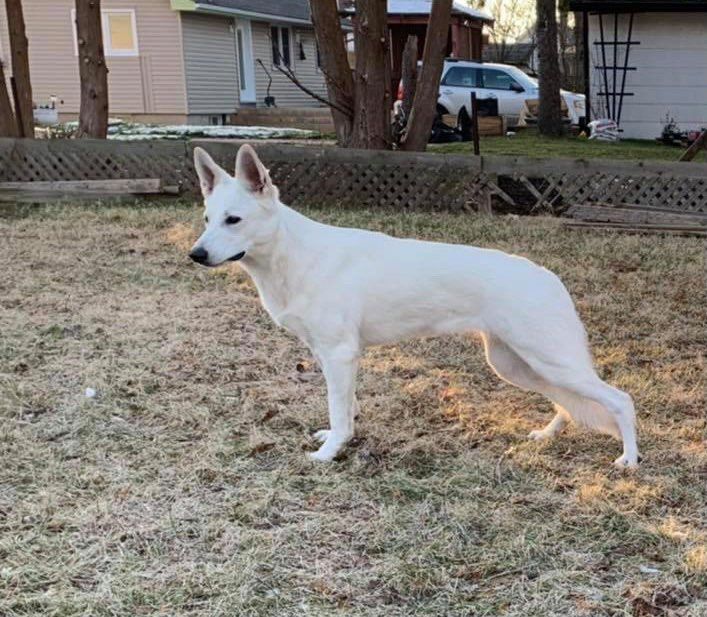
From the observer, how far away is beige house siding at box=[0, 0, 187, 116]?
20875 mm

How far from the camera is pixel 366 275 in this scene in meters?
3.21

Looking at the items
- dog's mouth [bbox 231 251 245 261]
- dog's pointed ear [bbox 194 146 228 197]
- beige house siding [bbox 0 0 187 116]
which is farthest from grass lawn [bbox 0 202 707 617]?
beige house siding [bbox 0 0 187 116]

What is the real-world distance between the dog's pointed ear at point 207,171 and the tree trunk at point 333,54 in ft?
22.1

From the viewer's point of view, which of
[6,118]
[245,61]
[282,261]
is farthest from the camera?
[245,61]

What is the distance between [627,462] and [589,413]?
0.79 ft

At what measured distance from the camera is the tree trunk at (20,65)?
10602 mm

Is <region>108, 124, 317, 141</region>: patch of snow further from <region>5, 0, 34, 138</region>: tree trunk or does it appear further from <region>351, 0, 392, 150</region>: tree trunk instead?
<region>351, 0, 392, 150</region>: tree trunk

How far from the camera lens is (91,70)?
10.4 meters

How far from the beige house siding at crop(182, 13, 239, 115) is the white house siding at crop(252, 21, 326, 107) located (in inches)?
43.8

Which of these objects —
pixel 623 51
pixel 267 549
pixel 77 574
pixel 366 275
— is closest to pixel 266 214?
pixel 366 275

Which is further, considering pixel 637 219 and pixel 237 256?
pixel 637 219

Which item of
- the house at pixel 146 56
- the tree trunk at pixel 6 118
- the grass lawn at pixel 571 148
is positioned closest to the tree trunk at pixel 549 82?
the grass lawn at pixel 571 148

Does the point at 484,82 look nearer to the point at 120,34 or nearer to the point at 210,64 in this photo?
the point at 210,64

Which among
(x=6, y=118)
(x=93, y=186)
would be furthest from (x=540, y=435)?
(x=6, y=118)
